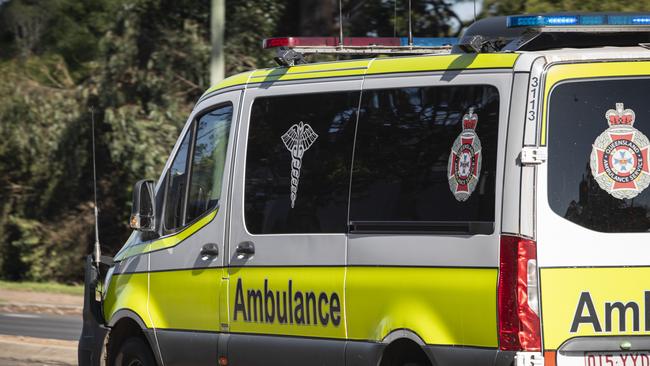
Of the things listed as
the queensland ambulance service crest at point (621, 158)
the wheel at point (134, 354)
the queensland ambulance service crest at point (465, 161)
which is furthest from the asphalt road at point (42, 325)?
the queensland ambulance service crest at point (621, 158)

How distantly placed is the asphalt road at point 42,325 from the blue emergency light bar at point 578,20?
9219 millimetres

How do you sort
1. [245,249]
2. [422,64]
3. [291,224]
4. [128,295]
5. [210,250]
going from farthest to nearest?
1. [128,295]
2. [210,250]
3. [245,249]
4. [291,224]
5. [422,64]

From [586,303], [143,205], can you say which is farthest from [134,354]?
[586,303]

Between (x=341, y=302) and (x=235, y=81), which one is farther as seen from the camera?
(x=235, y=81)

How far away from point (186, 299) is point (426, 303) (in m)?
2.10

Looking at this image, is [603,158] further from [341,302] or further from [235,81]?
[235,81]

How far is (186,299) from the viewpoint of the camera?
744cm

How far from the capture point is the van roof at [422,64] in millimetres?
5656

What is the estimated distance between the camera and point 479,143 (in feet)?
19.0

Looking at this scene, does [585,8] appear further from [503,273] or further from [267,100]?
[503,273]

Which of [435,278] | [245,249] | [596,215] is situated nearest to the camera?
[596,215]

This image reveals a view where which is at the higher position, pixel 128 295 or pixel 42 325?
pixel 128 295

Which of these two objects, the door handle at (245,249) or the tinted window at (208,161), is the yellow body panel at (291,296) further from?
the tinted window at (208,161)

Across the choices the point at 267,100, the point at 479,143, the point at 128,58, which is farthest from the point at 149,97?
the point at 479,143
